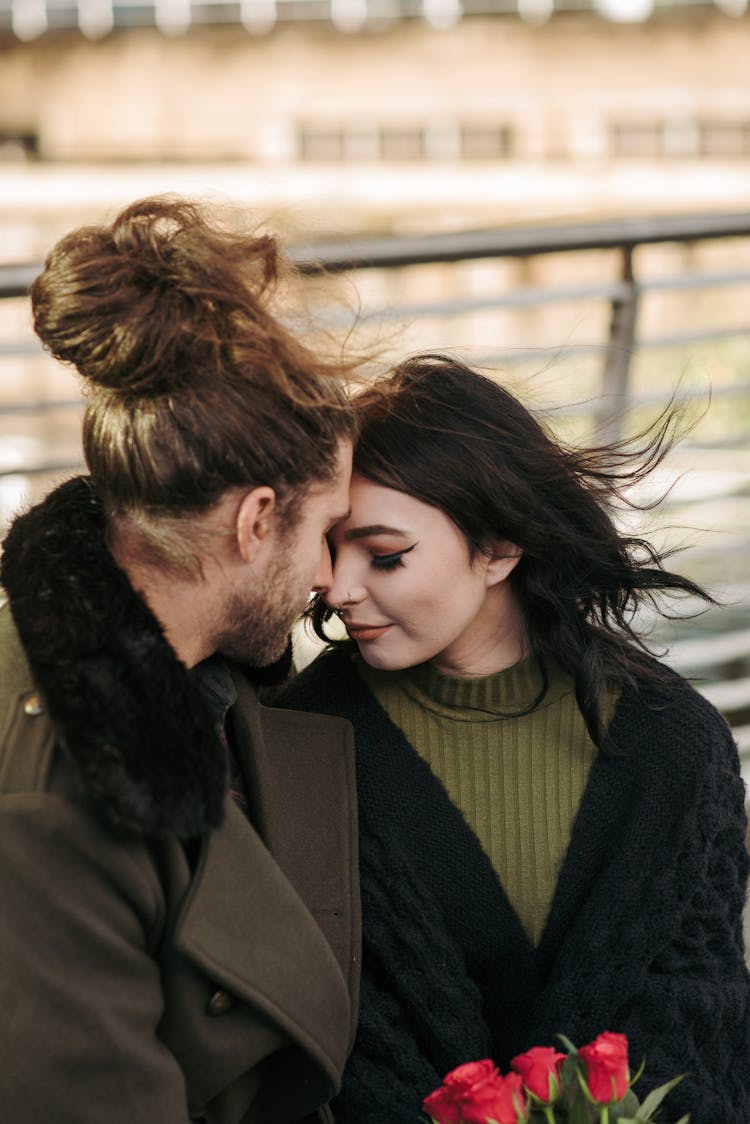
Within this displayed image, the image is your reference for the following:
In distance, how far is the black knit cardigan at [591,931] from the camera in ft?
7.14

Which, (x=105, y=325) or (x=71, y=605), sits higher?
(x=105, y=325)

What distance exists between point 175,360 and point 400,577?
1.89ft

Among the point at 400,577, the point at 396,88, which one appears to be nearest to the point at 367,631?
the point at 400,577

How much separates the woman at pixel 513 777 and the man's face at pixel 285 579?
18 cm

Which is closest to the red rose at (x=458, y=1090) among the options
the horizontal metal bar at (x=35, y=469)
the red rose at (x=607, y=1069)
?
the red rose at (x=607, y=1069)

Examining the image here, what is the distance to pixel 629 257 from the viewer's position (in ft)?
11.9

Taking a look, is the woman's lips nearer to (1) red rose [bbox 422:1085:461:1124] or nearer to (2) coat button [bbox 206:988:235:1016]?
(2) coat button [bbox 206:988:235:1016]

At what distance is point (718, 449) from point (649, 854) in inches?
74.2

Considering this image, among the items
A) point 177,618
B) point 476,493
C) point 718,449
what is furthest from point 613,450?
point 718,449

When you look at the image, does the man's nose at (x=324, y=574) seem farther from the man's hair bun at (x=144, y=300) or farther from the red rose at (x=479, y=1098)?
the red rose at (x=479, y=1098)

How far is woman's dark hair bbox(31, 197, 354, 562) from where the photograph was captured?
178 cm

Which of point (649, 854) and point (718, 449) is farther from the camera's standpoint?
point (718, 449)

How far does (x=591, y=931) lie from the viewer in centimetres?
220

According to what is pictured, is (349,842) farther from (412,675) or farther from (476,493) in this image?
(476,493)
